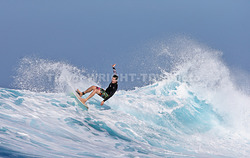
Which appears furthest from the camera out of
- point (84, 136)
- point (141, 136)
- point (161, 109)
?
point (161, 109)

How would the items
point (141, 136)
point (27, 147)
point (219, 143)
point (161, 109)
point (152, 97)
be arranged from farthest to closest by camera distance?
point (152, 97)
point (161, 109)
point (219, 143)
point (141, 136)
point (27, 147)

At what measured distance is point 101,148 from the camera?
6.55m

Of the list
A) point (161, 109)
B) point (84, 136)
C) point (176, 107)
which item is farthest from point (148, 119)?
point (84, 136)

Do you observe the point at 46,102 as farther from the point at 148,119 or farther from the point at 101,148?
the point at 148,119

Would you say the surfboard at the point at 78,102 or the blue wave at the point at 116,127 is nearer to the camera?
the blue wave at the point at 116,127

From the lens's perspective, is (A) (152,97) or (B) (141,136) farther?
(A) (152,97)

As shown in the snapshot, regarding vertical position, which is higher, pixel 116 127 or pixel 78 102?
pixel 78 102

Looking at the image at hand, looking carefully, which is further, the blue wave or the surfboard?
the surfboard

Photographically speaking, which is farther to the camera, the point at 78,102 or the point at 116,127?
the point at 78,102

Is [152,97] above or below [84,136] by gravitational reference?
above

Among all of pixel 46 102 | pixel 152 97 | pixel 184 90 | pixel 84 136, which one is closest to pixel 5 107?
pixel 46 102

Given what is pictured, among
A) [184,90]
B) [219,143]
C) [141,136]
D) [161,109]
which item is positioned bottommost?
[141,136]

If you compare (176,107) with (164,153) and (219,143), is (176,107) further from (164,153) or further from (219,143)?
(164,153)

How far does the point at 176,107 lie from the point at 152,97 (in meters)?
1.58
